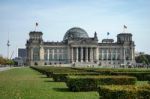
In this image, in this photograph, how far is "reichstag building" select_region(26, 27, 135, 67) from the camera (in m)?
181

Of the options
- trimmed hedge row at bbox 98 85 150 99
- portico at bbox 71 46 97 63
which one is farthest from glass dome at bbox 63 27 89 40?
trimmed hedge row at bbox 98 85 150 99

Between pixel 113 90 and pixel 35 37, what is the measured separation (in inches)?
6736

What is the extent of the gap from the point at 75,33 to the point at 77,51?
493 inches

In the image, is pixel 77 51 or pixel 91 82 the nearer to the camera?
pixel 91 82

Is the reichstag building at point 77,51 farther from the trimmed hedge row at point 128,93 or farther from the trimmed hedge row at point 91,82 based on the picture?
the trimmed hedge row at point 128,93

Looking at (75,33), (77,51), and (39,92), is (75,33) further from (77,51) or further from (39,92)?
(39,92)

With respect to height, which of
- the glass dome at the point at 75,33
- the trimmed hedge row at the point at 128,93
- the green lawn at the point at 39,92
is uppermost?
the glass dome at the point at 75,33

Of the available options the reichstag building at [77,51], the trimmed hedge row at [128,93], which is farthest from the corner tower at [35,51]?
the trimmed hedge row at [128,93]

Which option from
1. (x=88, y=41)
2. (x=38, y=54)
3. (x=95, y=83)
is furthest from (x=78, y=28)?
(x=95, y=83)

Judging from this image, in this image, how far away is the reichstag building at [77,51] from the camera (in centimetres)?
18125

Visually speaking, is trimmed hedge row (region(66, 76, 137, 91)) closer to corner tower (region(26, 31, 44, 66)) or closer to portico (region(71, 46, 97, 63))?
corner tower (region(26, 31, 44, 66))

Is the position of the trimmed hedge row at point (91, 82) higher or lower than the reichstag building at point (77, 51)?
lower

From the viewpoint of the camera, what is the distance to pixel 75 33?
626 feet

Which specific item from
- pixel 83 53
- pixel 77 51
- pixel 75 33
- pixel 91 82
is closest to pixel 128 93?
pixel 91 82
